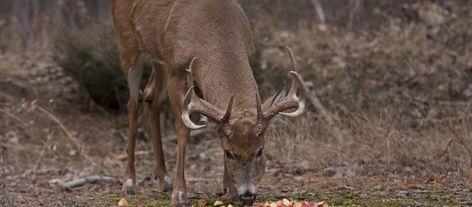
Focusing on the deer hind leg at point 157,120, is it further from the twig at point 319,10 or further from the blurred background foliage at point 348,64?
the twig at point 319,10

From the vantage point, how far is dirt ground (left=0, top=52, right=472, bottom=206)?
7.82 m

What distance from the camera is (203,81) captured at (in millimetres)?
7508

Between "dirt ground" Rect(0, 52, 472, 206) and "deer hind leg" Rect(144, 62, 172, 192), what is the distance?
169 millimetres

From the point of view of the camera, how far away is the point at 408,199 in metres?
7.26

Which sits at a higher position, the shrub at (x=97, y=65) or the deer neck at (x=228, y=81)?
the shrub at (x=97, y=65)

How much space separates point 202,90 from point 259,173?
988 mm

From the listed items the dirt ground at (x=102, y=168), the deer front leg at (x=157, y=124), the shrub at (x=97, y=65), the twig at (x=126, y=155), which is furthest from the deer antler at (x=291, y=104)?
the shrub at (x=97, y=65)

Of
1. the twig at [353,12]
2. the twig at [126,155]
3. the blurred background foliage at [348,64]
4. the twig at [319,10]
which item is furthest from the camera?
the twig at [319,10]

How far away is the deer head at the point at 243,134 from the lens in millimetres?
6766

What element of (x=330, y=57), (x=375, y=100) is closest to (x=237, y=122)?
(x=375, y=100)

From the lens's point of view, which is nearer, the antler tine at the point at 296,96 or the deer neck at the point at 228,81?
the antler tine at the point at 296,96

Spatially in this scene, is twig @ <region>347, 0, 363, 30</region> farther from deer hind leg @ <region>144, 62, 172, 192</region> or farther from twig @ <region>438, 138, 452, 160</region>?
deer hind leg @ <region>144, 62, 172, 192</region>

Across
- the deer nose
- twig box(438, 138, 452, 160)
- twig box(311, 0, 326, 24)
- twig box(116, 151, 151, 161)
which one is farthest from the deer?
twig box(311, 0, 326, 24)

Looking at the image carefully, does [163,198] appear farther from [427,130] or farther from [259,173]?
[427,130]
